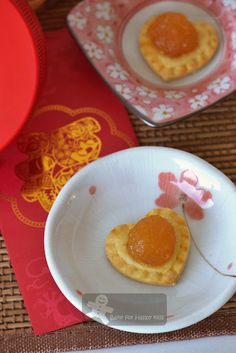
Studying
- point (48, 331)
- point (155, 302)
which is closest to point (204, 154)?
point (155, 302)

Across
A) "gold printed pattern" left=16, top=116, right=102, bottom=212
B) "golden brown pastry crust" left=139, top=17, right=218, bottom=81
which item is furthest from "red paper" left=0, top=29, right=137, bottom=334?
"golden brown pastry crust" left=139, top=17, right=218, bottom=81

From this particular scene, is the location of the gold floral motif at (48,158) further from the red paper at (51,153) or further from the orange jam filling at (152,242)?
the orange jam filling at (152,242)

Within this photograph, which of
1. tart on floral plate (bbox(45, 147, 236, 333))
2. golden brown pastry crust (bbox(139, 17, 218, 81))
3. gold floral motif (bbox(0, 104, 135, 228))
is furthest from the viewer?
golden brown pastry crust (bbox(139, 17, 218, 81))

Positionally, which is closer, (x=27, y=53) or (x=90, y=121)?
(x=27, y=53)

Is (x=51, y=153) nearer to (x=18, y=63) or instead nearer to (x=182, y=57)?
(x=18, y=63)

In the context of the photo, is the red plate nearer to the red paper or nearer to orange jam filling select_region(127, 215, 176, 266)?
the red paper

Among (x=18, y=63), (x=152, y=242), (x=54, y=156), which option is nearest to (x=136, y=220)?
(x=152, y=242)

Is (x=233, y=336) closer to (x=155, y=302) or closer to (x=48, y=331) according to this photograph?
(x=155, y=302)
